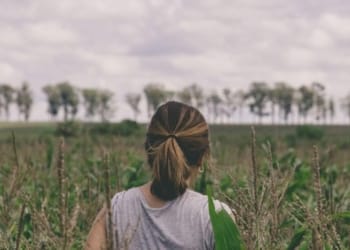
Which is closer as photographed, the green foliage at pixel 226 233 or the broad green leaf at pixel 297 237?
the green foliage at pixel 226 233

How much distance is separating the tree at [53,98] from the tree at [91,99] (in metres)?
5.47

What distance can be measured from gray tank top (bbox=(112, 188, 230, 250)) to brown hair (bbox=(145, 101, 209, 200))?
0.06 m

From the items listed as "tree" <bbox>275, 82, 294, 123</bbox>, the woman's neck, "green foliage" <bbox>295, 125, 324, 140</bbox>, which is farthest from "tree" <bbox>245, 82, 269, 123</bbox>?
the woman's neck

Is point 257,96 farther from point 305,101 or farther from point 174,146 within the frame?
point 174,146

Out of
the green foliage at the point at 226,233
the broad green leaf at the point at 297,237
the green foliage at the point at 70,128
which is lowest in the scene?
the green foliage at the point at 70,128

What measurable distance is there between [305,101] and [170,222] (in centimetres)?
12156

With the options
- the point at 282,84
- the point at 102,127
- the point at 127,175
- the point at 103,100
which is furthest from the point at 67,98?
the point at 127,175

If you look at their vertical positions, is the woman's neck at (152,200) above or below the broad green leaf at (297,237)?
above

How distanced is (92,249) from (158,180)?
41 cm

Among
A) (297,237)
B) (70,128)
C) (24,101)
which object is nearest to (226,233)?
(297,237)

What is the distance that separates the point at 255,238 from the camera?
6.62 ft

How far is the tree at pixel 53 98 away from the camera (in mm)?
120625

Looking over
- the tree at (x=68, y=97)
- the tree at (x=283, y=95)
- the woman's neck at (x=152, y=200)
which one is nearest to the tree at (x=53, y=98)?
the tree at (x=68, y=97)

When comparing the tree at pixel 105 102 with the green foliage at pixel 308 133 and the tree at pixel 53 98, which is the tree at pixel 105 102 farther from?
the green foliage at pixel 308 133
